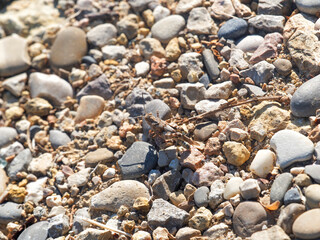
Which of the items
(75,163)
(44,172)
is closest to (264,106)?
(75,163)

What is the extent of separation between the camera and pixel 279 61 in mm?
2688

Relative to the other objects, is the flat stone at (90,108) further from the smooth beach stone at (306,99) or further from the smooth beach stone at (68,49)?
the smooth beach stone at (306,99)

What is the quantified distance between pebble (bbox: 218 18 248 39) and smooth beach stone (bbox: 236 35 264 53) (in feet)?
0.29

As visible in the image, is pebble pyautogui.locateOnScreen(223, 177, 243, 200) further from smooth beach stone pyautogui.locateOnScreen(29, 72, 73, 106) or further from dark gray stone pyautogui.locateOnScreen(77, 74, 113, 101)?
smooth beach stone pyautogui.locateOnScreen(29, 72, 73, 106)

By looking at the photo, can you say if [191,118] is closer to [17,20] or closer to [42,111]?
[42,111]

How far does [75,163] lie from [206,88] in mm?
1221

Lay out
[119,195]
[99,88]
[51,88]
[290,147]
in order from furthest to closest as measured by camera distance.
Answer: [51,88], [99,88], [119,195], [290,147]

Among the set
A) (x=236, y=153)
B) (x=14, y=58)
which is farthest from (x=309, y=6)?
(x=14, y=58)

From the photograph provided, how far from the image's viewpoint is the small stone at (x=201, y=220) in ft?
7.32

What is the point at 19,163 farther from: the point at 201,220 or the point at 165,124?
the point at 201,220

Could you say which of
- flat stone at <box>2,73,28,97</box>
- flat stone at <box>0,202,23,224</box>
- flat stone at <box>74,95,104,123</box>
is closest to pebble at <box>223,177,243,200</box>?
flat stone at <box>74,95,104,123</box>

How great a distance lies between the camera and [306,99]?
7.83 ft

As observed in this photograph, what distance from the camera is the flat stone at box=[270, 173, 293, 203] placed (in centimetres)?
213

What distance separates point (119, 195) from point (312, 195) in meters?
1.26
